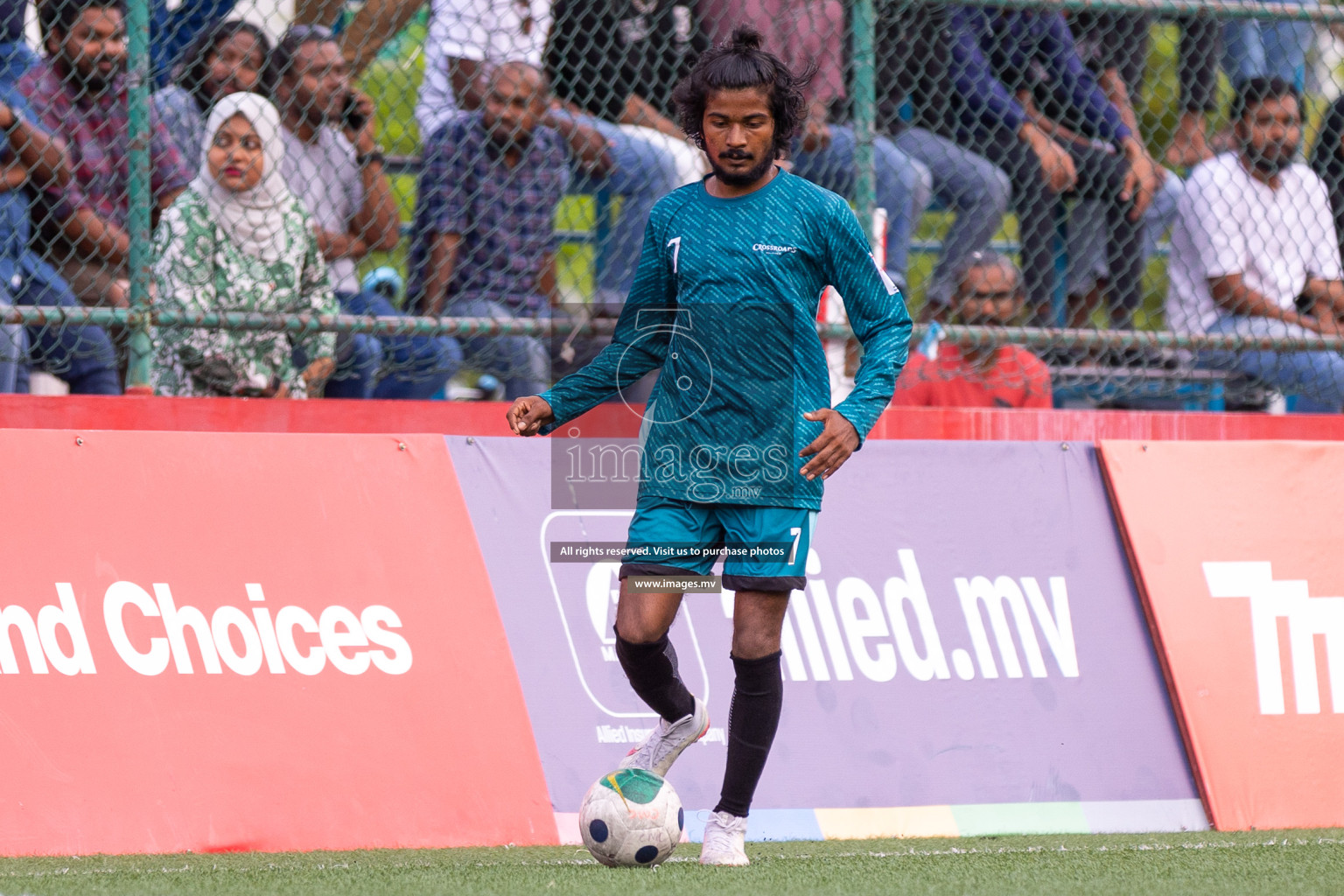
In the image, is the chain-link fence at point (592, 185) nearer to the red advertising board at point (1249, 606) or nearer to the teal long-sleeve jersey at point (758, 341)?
the red advertising board at point (1249, 606)

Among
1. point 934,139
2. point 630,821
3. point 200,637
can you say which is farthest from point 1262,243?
point 200,637

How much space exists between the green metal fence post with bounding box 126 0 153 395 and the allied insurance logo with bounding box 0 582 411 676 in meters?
1.03

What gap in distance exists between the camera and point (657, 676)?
12.4 ft

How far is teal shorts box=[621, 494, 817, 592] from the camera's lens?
370cm

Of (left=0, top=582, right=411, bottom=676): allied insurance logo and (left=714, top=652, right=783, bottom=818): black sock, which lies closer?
(left=714, top=652, right=783, bottom=818): black sock

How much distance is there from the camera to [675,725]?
385 centimetres

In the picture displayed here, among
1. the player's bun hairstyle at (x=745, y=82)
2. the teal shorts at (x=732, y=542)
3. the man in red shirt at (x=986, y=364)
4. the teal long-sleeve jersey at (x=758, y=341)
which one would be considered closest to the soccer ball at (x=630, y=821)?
the teal shorts at (x=732, y=542)

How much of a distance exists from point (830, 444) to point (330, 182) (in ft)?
10.0

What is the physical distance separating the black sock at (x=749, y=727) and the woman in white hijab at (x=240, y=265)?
236 cm

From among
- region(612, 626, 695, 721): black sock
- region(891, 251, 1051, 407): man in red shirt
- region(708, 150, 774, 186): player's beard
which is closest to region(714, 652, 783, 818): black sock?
region(612, 626, 695, 721): black sock

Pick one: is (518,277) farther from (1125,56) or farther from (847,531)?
(1125,56)

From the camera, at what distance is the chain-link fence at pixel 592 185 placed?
5297 mm

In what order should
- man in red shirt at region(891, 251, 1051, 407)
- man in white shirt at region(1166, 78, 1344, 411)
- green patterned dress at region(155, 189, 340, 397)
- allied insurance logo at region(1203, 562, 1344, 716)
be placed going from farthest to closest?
man in white shirt at region(1166, 78, 1344, 411) < man in red shirt at region(891, 251, 1051, 407) < green patterned dress at region(155, 189, 340, 397) < allied insurance logo at region(1203, 562, 1344, 716)

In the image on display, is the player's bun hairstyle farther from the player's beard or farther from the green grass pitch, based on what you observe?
the green grass pitch
